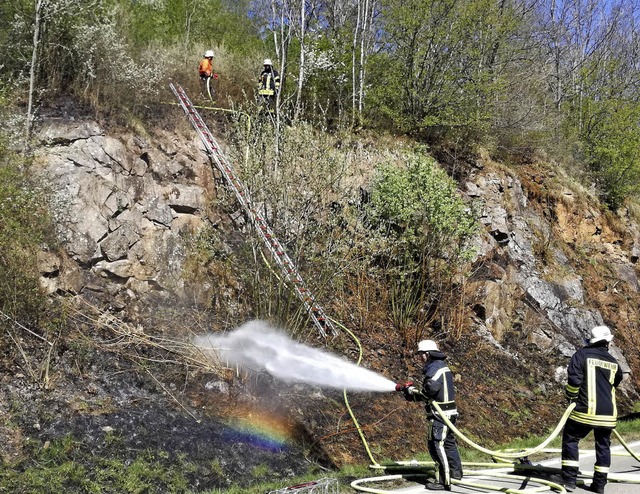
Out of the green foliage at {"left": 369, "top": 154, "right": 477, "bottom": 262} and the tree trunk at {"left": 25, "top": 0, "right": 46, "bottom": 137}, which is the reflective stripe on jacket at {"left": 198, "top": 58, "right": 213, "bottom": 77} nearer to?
the tree trunk at {"left": 25, "top": 0, "right": 46, "bottom": 137}

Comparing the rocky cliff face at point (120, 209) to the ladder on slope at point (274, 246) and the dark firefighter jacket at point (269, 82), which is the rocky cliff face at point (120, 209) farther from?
the dark firefighter jacket at point (269, 82)

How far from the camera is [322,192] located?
9.85 metres

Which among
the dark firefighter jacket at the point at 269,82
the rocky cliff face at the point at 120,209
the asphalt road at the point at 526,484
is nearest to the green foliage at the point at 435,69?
the dark firefighter jacket at the point at 269,82

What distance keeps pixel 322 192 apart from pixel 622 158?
51.7ft

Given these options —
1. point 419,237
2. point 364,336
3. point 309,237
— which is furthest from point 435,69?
point 309,237

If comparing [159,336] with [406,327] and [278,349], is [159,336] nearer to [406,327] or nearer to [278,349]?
[278,349]

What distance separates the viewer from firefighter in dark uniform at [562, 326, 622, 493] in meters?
6.75

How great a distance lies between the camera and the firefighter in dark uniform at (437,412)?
6.93m

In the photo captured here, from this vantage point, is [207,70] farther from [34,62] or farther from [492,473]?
[492,473]

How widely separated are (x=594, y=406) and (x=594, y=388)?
0.20 metres

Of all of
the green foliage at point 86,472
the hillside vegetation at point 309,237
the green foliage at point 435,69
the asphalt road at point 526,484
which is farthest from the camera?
the green foliage at point 435,69

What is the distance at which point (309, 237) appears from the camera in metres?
10.2

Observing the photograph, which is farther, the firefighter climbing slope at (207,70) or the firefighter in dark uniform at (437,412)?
the firefighter climbing slope at (207,70)

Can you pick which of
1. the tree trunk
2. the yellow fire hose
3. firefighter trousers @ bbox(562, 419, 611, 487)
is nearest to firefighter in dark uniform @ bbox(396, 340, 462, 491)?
the yellow fire hose
